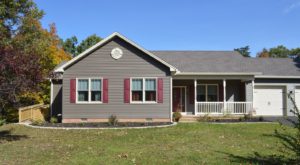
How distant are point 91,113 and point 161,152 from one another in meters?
9.74

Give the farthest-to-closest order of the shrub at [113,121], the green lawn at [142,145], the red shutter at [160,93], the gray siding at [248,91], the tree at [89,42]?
the tree at [89,42]
the gray siding at [248,91]
the red shutter at [160,93]
the shrub at [113,121]
the green lawn at [142,145]

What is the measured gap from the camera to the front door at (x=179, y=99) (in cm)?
2219

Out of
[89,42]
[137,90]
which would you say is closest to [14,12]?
[137,90]

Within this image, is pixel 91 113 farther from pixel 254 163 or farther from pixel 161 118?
pixel 254 163

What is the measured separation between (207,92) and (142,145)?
12.1 meters

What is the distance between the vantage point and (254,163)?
318 inches

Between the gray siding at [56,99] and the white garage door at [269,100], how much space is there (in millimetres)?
14298

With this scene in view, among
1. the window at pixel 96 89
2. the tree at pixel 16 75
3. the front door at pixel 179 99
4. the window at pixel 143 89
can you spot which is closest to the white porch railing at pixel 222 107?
the front door at pixel 179 99

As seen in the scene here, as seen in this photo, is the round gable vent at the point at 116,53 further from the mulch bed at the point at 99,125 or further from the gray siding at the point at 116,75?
the mulch bed at the point at 99,125

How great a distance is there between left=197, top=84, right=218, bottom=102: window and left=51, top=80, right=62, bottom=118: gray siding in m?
9.90

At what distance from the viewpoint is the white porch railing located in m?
20.6

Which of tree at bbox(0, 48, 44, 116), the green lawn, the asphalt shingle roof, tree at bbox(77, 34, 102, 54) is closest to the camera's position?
the green lawn

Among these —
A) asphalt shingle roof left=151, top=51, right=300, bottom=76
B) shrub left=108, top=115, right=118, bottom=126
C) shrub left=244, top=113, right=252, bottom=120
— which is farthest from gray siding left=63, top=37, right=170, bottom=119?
shrub left=244, top=113, right=252, bottom=120

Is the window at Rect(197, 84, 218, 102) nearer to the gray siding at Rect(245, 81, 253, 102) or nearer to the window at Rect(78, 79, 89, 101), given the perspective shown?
the gray siding at Rect(245, 81, 253, 102)
